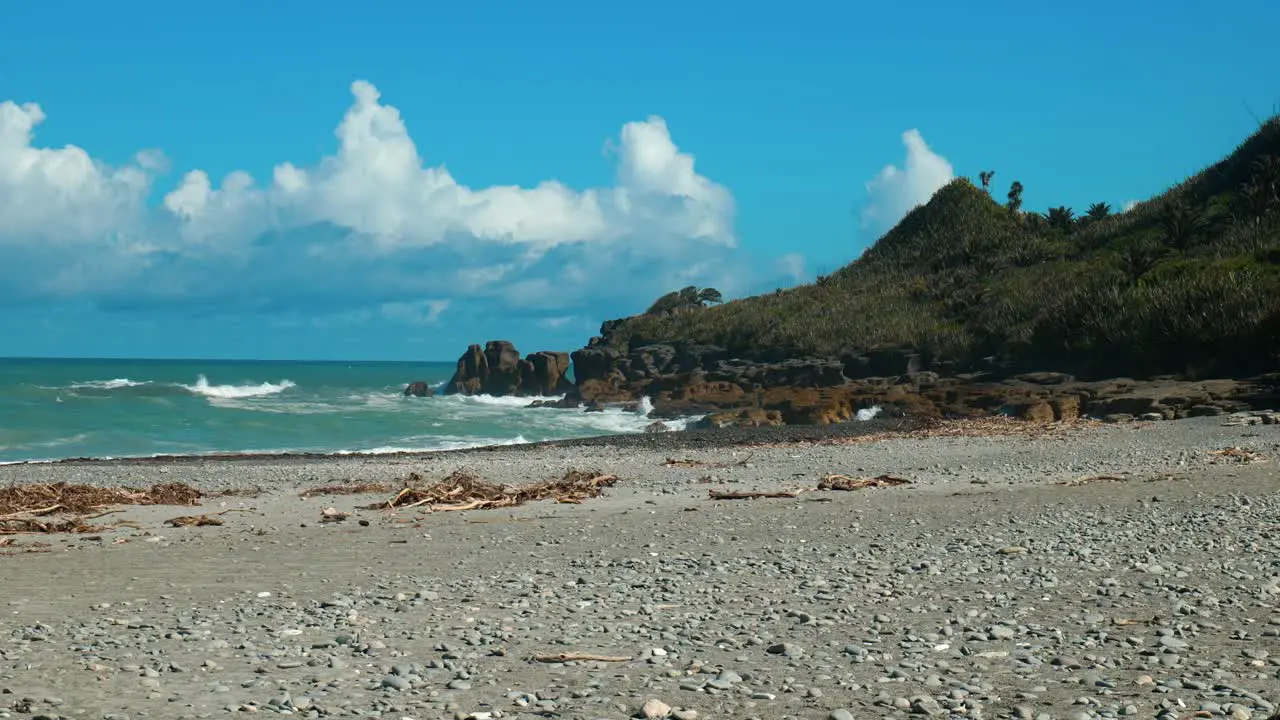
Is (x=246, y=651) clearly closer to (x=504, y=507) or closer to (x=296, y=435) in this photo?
(x=504, y=507)

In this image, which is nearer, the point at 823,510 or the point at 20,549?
the point at 20,549

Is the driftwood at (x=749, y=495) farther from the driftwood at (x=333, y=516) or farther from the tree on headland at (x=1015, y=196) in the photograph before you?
the tree on headland at (x=1015, y=196)

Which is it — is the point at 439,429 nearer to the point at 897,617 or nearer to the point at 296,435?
the point at 296,435

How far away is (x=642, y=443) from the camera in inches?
1118

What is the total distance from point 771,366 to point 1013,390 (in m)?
13.5

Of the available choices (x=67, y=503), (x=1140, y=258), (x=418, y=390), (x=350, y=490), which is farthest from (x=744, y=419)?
(x=418, y=390)

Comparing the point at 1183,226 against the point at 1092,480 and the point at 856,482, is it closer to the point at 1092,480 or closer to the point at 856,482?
the point at 1092,480

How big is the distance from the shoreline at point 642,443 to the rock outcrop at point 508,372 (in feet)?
101

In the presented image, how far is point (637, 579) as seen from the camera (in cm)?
874

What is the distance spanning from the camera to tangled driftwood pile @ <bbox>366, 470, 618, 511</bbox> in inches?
570

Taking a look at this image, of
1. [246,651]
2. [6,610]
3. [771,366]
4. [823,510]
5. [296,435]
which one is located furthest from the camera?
[771,366]

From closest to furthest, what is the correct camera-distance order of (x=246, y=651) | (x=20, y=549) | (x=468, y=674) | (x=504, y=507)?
(x=468, y=674), (x=246, y=651), (x=20, y=549), (x=504, y=507)

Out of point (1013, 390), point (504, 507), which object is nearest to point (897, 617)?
point (504, 507)

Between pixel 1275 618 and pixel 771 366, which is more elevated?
pixel 771 366
